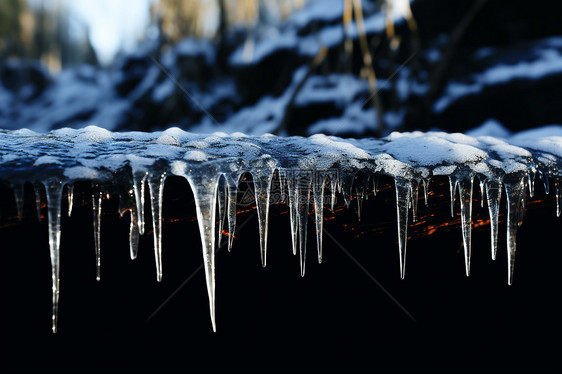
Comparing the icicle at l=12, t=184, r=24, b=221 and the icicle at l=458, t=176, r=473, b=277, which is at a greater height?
the icicle at l=12, t=184, r=24, b=221

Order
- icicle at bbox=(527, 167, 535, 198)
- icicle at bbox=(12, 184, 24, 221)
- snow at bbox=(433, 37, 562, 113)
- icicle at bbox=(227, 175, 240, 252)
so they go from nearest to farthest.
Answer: icicle at bbox=(12, 184, 24, 221)
icicle at bbox=(227, 175, 240, 252)
icicle at bbox=(527, 167, 535, 198)
snow at bbox=(433, 37, 562, 113)

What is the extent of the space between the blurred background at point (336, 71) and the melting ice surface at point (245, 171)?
3.78 meters

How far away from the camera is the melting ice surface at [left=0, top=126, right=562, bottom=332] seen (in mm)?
1482

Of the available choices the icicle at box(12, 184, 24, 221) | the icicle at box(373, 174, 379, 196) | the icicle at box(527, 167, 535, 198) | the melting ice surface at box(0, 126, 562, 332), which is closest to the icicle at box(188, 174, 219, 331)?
the melting ice surface at box(0, 126, 562, 332)

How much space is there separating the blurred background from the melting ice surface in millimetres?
3775

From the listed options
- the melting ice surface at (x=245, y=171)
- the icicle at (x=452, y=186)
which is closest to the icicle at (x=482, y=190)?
the melting ice surface at (x=245, y=171)

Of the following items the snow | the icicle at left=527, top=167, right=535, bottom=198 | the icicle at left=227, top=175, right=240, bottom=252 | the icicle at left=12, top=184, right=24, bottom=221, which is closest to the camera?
the icicle at left=12, top=184, right=24, bottom=221

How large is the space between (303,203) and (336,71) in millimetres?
5235

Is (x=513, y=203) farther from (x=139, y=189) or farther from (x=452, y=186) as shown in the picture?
(x=139, y=189)

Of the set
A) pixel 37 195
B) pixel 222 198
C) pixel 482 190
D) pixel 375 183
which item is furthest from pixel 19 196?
pixel 482 190

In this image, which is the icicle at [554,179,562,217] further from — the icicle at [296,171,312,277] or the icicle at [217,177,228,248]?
the icicle at [217,177,228,248]

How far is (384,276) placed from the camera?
212 cm

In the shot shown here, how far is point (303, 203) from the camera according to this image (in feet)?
6.02

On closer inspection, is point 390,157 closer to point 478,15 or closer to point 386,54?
point 386,54
